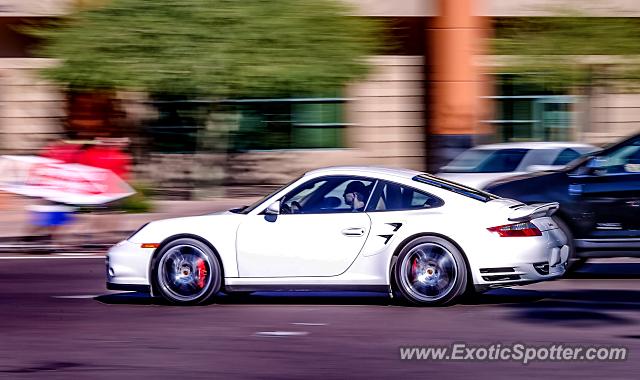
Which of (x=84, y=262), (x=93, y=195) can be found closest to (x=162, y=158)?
(x=93, y=195)

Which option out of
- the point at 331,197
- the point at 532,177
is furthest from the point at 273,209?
the point at 532,177

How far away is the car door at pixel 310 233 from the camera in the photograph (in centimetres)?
968

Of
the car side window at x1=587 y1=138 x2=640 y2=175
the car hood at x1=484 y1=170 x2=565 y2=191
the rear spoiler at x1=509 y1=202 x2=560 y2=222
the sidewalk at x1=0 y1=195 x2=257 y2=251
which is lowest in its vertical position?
the sidewalk at x1=0 y1=195 x2=257 y2=251

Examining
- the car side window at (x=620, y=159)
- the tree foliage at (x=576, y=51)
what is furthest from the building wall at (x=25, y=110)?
the car side window at (x=620, y=159)

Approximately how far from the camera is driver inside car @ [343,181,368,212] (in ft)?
32.2

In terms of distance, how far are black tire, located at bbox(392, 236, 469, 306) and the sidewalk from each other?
24.3 feet

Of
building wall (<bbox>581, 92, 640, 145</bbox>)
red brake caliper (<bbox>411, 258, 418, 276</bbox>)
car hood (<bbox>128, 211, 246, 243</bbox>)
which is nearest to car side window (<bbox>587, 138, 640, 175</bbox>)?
red brake caliper (<bbox>411, 258, 418, 276</bbox>)

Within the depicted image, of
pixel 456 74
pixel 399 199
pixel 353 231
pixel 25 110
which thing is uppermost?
pixel 456 74

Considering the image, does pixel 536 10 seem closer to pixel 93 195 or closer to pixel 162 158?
pixel 162 158

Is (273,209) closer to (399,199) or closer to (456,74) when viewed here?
(399,199)

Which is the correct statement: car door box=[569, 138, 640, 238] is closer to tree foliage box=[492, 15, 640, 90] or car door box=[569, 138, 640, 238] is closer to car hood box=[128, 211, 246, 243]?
car hood box=[128, 211, 246, 243]

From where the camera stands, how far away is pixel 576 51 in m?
20.0

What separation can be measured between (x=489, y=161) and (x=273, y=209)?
21.1ft

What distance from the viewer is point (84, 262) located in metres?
14.3
